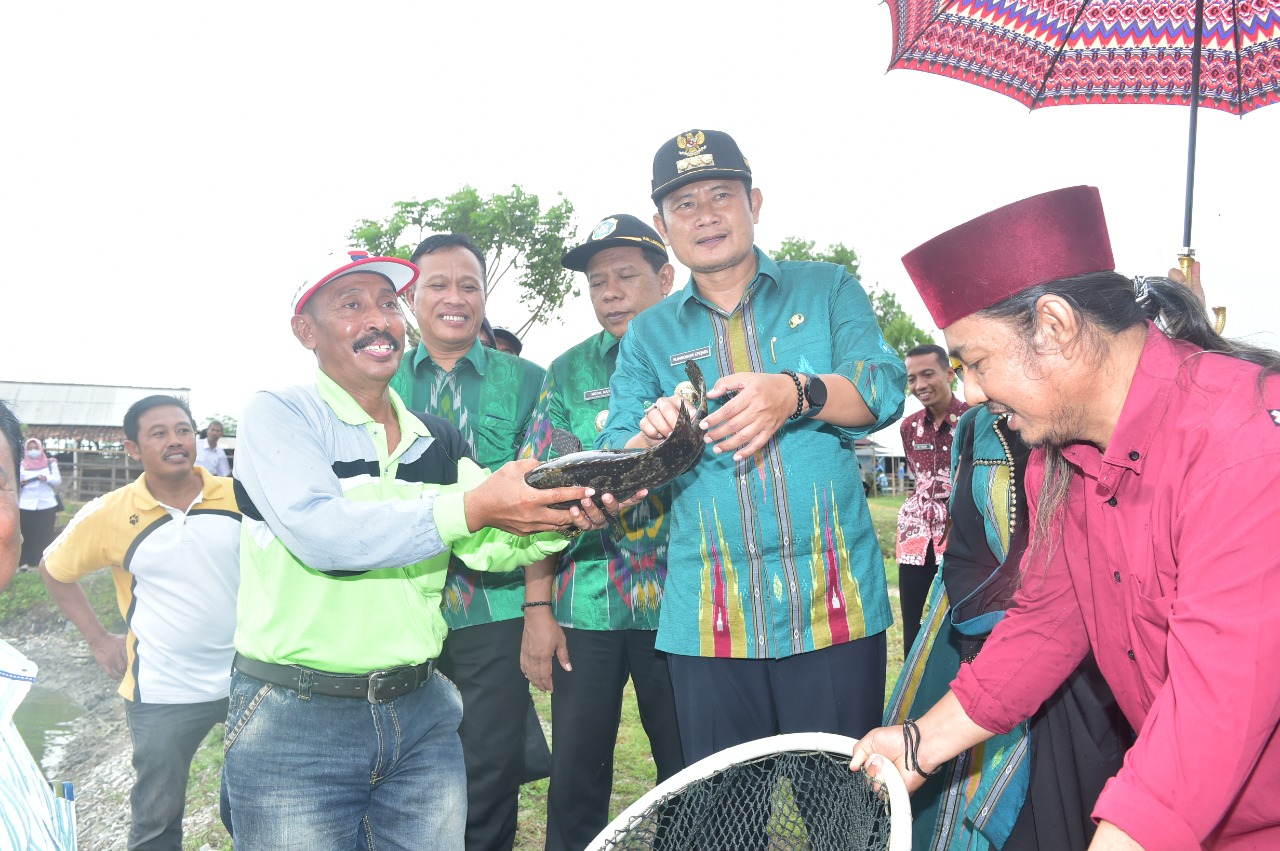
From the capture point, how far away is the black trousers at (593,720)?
11.6ft

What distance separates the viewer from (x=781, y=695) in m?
2.79

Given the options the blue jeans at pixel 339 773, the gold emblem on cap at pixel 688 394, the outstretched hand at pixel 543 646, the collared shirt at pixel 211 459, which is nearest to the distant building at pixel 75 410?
the collared shirt at pixel 211 459

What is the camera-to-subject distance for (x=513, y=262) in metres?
21.5

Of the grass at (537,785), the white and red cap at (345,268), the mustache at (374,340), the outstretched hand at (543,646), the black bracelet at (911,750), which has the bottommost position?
the grass at (537,785)

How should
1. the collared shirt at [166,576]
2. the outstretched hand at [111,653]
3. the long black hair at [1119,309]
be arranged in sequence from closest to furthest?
the long black hair at [1119,309] < the collared shirt at [166,576] < the outstretched hand at [111,653]

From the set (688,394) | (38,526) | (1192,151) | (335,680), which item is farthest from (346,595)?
(38,526)

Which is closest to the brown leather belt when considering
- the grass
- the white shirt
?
the grass

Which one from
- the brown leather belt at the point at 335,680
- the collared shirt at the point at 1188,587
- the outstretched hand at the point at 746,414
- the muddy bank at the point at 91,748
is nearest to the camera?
the collared shirt at the point at 1188,587

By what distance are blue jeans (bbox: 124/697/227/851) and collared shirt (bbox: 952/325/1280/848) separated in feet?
12.4

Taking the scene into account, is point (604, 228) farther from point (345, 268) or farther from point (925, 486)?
point (925, 486)

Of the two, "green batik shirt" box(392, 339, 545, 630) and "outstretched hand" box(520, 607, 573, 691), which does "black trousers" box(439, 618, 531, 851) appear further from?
"green batik shirt" box(392, 339, 545, 630)

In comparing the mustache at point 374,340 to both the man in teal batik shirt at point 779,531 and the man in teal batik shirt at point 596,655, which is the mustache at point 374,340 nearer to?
the man in teal batik shirt at point 779,531

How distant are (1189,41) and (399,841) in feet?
15.2

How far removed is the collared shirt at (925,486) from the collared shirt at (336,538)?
384cm
